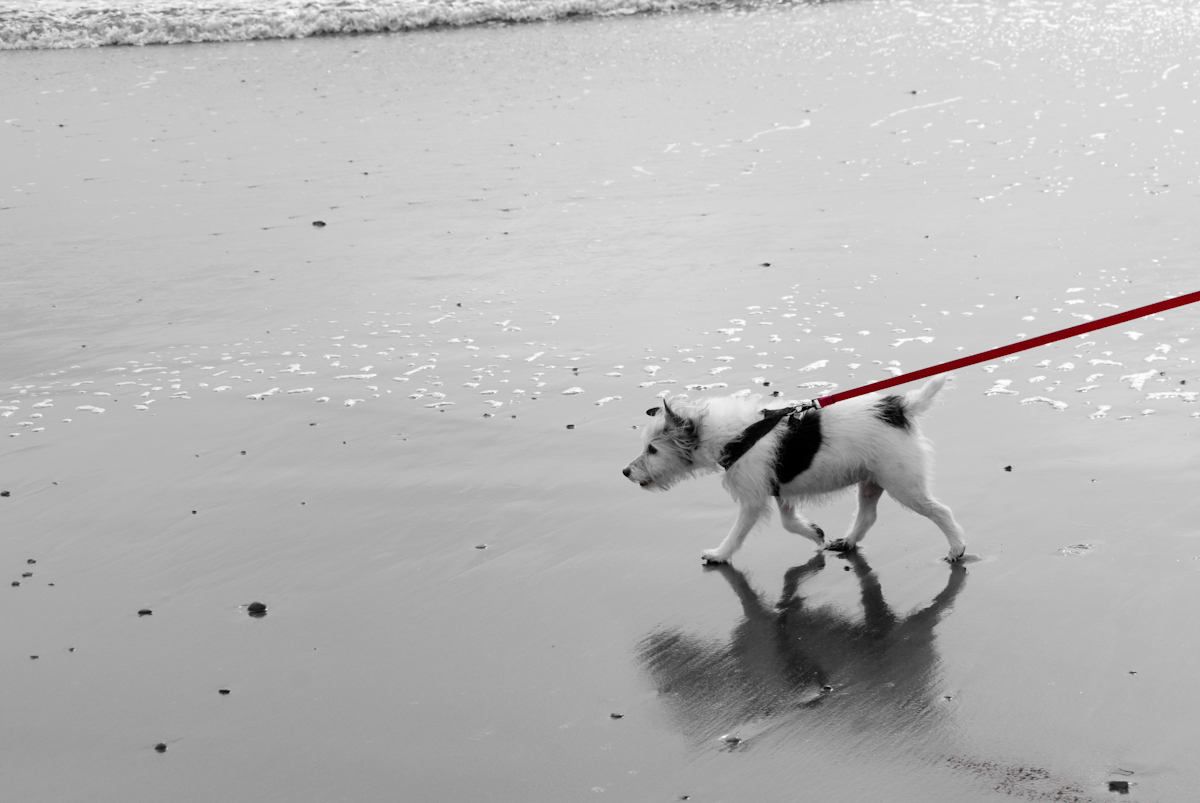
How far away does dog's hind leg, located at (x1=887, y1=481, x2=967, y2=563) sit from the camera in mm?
5043

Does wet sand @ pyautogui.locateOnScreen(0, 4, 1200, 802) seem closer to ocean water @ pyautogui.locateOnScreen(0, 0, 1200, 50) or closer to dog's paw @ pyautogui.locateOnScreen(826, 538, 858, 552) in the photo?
dog's paw @ pyautogui.locateOnScreen(826, 538, 858, 552)

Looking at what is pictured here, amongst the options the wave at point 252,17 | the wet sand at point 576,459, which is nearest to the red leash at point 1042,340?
the wet sand at point 576,459

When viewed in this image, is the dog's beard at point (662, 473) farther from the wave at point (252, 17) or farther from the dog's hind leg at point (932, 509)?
the wave at point (252, 17)

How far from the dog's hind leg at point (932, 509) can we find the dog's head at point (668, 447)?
0.89m

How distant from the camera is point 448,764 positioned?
396 cm

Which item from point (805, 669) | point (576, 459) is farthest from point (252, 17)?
point (805, 669)

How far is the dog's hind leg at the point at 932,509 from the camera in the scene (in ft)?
16.5

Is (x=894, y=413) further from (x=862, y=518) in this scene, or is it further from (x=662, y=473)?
(x=662, y=473)

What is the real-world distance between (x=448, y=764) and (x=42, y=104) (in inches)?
609

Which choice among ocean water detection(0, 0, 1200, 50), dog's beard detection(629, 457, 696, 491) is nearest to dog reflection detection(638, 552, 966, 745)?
dog's beard detection(629, 457, 696, 491)

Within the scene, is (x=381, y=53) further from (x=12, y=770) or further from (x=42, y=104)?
(x=12, y=770)

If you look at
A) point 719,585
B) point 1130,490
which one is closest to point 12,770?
point 719,585

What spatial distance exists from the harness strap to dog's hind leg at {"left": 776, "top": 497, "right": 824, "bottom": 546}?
315mm

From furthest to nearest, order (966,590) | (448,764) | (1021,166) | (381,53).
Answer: (381,53), (1021,166), (966,590), (448,764)
